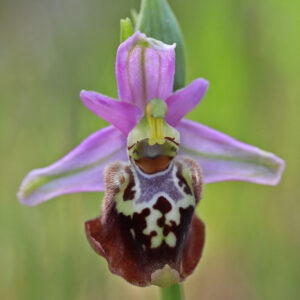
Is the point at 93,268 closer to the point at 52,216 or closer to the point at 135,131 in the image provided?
the point at 52,216

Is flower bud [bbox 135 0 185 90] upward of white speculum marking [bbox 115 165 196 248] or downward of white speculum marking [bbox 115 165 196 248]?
upward

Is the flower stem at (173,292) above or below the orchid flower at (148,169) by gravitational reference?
below

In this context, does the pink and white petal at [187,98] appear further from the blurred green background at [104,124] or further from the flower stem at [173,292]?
the blurred green background at [104,124]

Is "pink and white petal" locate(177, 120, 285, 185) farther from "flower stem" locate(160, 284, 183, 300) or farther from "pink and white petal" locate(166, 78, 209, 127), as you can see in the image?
"flower stem" locate(160, 284, 183, 300)

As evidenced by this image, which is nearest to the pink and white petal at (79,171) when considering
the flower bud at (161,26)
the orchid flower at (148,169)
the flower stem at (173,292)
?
the orchid flower at (148,169)

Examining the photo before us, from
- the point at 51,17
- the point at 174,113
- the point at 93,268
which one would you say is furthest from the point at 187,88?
the point at 51,17

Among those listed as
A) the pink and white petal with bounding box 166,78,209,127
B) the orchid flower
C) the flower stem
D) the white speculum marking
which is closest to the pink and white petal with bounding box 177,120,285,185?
the orchid flower

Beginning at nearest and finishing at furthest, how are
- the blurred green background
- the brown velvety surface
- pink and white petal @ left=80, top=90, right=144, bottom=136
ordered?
the brown velvety surface < pink and white petal @ left=80, top=90, right=144, bottom=136 < the blurred green background
